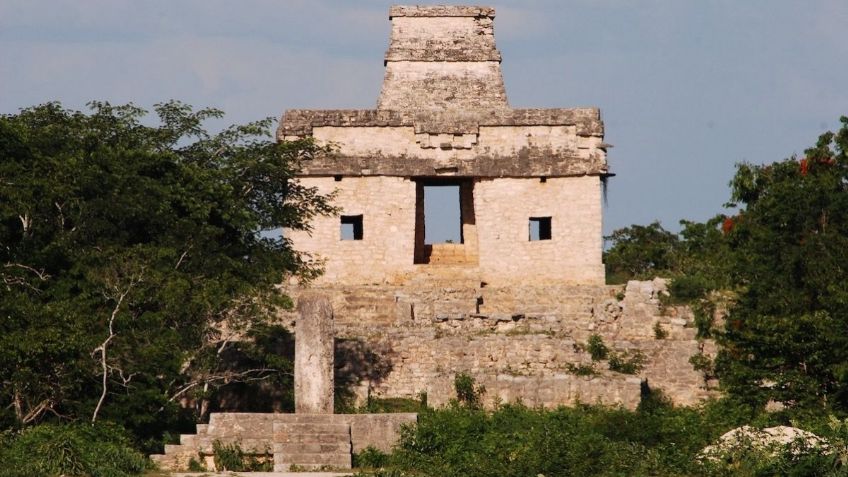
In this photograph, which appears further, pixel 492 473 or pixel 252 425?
pixel 252 425

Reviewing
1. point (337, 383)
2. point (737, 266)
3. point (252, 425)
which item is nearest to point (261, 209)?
point (337, 383)

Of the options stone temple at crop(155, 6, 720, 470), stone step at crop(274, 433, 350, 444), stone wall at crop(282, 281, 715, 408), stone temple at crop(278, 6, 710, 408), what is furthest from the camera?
stone temple at crop(278, 6, 710, 408)

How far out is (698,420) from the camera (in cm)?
2627

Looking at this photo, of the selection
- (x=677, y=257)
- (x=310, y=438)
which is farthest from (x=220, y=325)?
(x=677, y=257)

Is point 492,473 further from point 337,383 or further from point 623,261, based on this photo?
point 623,261

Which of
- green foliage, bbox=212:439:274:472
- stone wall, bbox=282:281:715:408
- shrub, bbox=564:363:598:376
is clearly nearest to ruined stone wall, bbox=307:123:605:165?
stone wall, bbox=282:281:715:408

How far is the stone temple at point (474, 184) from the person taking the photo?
3359 centimetres

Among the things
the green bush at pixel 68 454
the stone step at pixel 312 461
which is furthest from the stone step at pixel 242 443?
the green bush at pixel 68 454

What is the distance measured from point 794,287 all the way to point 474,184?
7.00 meters

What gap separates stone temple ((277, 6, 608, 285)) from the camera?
33.6 m

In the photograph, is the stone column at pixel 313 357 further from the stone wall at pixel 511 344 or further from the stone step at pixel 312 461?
the stone wall at pixel 511 344

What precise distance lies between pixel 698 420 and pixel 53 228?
9.52 metres

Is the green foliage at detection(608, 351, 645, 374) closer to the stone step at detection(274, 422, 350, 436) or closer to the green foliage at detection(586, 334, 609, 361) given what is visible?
the green foliage at detection(586, 334, 609, 361)

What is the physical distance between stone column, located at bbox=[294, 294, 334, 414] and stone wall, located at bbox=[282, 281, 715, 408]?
2.61 m
